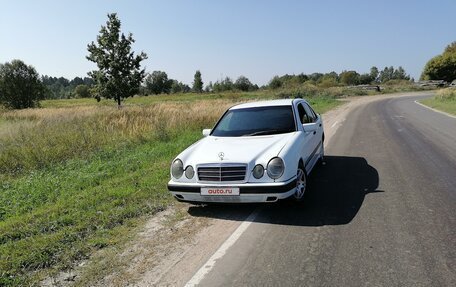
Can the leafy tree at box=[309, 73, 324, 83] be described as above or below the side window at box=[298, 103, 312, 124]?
above

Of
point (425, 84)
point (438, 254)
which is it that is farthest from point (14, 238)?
point (425, 84)

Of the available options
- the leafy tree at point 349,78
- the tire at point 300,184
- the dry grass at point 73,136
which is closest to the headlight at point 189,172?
the tire at point 300,184

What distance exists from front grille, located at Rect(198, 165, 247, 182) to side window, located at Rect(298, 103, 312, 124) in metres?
2.20

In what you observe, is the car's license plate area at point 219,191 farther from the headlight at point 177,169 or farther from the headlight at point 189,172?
the headlight at point 177,169

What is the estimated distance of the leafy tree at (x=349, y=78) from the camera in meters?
93.8

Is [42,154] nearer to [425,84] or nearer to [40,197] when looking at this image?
[40,197]

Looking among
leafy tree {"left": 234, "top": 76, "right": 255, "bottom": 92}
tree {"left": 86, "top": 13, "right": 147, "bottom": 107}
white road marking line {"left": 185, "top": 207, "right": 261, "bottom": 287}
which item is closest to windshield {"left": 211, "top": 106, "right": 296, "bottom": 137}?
white road marking line {"left": 185, "top": 207, "right": 261, "bottom": 287}

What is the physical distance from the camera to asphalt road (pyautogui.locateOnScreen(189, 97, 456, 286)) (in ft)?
11.6

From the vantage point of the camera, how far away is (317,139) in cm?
780

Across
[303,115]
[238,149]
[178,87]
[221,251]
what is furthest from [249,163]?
[178,87]

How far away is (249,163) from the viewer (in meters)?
5.11

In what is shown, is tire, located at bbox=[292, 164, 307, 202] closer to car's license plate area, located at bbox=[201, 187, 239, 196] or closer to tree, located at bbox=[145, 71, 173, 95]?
car's license plate area, located at bbox=[201, 187, 239, 196]

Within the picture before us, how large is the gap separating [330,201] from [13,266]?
428 centimetres

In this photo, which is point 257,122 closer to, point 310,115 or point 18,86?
point 310,115
